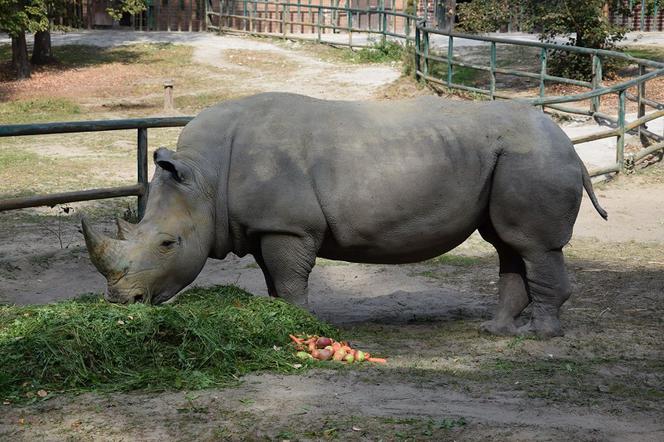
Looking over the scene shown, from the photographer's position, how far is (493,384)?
578 centimetres

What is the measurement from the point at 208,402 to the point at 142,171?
4.80 m

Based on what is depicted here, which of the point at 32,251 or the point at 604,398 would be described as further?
the point at 32,251

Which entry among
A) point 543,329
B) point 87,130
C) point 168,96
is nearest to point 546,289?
point 543,329

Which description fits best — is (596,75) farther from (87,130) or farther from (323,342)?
(323,342)

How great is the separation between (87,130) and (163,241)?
295 cm

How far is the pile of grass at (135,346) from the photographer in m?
5.39

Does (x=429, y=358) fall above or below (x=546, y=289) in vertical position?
below

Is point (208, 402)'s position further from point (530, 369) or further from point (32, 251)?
point (32, 251)

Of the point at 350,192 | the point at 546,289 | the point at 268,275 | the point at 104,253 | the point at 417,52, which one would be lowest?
the point at 546,289

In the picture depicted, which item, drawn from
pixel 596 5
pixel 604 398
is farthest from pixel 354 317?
pixel 596 5

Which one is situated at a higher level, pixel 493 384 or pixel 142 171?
pixel 142 171

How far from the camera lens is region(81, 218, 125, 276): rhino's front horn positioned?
6.38 m

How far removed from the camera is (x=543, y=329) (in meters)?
7.13

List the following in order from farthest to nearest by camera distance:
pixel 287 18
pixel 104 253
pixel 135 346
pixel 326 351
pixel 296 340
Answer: pixel 287 18 → pixel 104 253 → pixel 296 340 → pixel 326 351 → pixel 135 346
